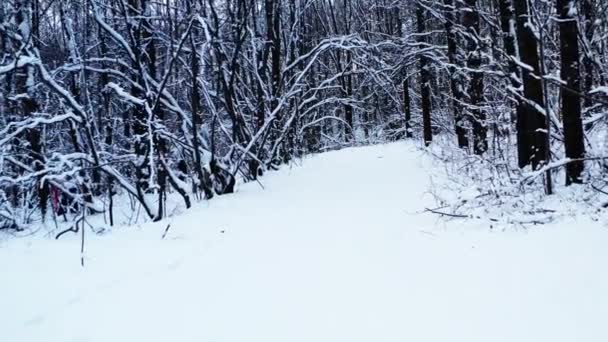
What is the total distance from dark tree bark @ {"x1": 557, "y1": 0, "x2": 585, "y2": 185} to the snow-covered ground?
1.76m

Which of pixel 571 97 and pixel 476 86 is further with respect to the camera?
pixel 476 86

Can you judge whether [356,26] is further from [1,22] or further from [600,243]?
[600,243]

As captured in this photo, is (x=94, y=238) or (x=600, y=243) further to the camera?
(x=94, y=238)

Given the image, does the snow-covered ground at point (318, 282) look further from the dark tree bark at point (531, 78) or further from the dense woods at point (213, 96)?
the dark tree bark at point (531, 78)

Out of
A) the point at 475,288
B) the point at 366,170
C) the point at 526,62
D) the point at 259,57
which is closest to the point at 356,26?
the point at 259,57

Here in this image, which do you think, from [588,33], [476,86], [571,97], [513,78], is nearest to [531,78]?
[513,78]

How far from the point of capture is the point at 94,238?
239 inches

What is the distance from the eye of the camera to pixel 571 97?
19.6ft

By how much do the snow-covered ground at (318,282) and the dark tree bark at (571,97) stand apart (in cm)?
176

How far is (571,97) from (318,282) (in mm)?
4499

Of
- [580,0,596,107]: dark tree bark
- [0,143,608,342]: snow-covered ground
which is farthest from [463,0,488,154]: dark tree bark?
[0,143,608,342]: snow-covered ground

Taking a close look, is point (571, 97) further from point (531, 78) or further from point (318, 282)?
point (318, 282)

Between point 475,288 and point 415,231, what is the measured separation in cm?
183

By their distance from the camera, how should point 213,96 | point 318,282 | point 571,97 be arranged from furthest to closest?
1. point 213,96
2. point 571,97
3. point 318,282
